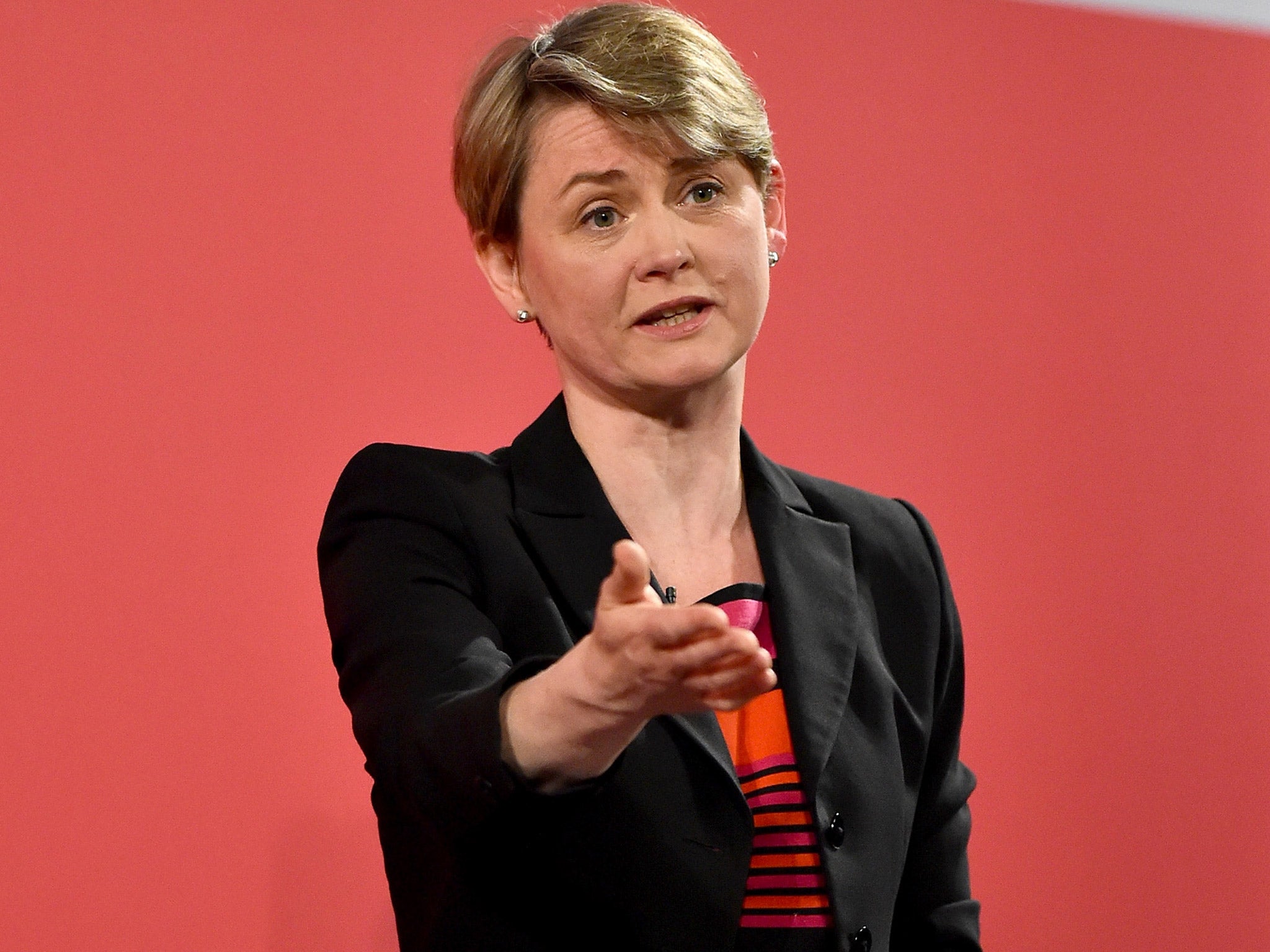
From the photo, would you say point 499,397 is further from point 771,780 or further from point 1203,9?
point 1203,9

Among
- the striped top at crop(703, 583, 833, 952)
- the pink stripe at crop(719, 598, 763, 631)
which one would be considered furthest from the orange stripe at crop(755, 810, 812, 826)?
the pink stripe at crop(719, 598, 763, 631)

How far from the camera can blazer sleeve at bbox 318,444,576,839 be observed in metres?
0.92

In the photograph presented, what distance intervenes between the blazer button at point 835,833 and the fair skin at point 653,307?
20 cm

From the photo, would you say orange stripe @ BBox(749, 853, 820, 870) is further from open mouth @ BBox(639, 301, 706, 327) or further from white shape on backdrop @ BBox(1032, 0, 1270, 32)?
white shape on backdrop @ BBox(1032, 0, 1270, 32)

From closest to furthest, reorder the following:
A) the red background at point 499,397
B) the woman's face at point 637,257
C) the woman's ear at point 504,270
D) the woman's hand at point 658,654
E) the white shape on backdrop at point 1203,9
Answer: the woman's hand at point 658,654, the woman's face at point 637,257, the woman's ear at point 504,270, the red background at point 499,397, the white shape on backdrop at point 1203,9

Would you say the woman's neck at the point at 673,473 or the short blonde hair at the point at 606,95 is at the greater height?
the short blonde hair at the point at 606,95

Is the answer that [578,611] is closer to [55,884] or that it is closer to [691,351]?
[691,351]

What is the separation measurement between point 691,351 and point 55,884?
1.05 meters

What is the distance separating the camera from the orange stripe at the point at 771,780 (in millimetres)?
1149

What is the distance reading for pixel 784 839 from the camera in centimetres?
114

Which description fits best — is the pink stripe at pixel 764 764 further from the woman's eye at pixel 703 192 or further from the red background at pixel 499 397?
the red background at pixel 499 397

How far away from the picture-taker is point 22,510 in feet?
5.80

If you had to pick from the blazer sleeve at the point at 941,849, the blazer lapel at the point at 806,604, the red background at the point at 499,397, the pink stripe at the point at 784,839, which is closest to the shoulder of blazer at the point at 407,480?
the blazer lapel at the point at 806,604

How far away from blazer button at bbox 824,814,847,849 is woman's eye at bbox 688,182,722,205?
50 cm
